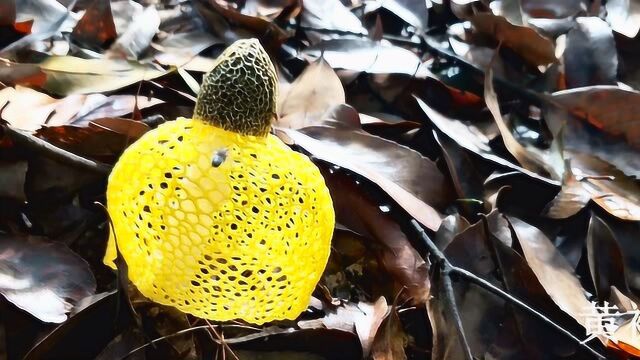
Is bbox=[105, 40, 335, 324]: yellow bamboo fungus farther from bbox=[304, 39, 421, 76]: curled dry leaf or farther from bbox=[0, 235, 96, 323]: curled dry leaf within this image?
bbox=[304, 39, 421, 76]: curled dry leaf

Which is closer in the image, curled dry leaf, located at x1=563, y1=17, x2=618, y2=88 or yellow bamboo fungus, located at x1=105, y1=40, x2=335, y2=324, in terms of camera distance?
yellow bamboo fungus, located at x1=105, y1=40, x2=335, y2=324

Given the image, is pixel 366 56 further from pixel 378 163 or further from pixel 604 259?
pixel 604 259

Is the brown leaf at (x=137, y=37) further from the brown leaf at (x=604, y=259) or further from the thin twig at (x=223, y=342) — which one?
the brown leaf at (x=604, y=259)

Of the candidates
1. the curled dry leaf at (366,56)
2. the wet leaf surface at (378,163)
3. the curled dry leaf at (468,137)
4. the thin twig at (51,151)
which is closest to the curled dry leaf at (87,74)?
the wet leaf surface at (378,163)

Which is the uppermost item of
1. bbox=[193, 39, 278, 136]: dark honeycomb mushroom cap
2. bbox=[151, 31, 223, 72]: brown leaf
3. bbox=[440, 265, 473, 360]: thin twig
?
bbox=[193, 39, 278, 136]: dark honeycomb mushroom cap

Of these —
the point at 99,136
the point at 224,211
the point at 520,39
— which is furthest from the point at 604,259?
the point at 99,136

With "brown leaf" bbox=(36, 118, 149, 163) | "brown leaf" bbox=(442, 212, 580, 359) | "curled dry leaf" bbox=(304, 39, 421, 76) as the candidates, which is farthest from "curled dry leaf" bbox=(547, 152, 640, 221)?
"brown leaf" bbox=(36, 118, 149, 163)

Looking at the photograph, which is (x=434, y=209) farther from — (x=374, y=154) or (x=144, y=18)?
(x=144, y=18)
